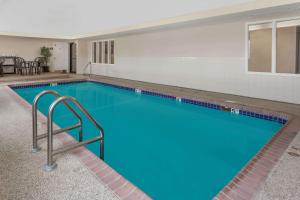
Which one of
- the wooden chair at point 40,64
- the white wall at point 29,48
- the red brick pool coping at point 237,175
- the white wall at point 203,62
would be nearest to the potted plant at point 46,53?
the wooden chair at point 40,64

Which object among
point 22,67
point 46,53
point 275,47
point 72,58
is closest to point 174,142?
point 275,47

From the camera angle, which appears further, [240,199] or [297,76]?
[297,76]

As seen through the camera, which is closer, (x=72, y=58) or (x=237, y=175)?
(x=237, y=175)

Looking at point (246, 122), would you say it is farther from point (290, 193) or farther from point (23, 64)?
point (23, 64)

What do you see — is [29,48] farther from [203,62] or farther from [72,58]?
Answer: [203,62]

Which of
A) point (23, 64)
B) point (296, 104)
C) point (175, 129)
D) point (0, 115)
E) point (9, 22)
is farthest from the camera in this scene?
point (23, 64)

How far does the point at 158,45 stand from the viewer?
8219mm

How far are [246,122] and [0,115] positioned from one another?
4750 mm

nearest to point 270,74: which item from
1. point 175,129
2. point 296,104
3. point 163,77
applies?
point 296,104

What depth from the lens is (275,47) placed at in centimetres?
537

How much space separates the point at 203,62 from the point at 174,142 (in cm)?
401

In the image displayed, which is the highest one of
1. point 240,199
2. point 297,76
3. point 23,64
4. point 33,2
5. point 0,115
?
point 33,2

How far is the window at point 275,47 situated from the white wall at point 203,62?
0.98ft

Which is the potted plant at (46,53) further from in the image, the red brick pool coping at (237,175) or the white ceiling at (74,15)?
the red brick pool coping at (237,175)
